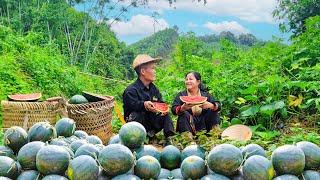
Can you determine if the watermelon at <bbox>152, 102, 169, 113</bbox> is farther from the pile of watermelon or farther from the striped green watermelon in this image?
the striped green watermelon

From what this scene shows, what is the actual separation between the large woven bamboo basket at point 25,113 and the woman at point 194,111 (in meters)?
1.75

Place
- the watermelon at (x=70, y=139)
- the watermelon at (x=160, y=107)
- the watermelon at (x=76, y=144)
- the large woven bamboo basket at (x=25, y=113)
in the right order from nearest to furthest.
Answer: the watermelon at (x=76, y=144), the watermelon at (x=70, y=139), the large woven bamboo basket at (x=25, y=113), the watermelon at (x=160, y=107)


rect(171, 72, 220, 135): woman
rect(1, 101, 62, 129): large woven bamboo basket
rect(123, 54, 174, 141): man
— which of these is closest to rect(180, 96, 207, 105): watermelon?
rect(171, 72, 220, 135): woman

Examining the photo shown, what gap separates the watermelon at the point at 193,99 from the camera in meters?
6.36

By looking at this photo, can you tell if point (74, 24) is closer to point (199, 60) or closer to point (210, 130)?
point (199, 60)

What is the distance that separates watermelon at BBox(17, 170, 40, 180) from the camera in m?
3.38

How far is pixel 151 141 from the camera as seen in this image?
6742 millimetres

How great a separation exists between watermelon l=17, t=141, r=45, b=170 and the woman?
319cm

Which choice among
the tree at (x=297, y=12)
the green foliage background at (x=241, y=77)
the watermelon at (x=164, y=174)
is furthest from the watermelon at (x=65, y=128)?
the tree at (x=297, y=12)

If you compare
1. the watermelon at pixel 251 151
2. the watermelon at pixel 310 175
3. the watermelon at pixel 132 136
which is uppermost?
the watermelon at pixel 132 136

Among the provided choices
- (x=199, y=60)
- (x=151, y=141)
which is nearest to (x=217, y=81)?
(x=199, y=60)

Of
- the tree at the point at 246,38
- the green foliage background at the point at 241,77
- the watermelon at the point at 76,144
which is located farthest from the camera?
the tree at the point at 246,38

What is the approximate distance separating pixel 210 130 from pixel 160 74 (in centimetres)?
498

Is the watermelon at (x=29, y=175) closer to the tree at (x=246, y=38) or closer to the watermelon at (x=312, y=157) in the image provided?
the watermelon at (x=312, y=157)
